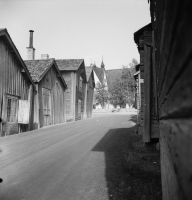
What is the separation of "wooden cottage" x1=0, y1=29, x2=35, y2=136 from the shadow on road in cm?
630

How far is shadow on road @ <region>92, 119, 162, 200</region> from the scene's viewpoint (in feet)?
10.3

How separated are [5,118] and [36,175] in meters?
7.06

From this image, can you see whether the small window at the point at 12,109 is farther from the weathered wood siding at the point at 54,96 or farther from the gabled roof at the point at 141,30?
the gabled roof at the point at 141,30

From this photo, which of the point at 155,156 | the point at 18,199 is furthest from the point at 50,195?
the point at 155,156

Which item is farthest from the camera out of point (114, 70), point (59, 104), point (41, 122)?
point (114, 70)

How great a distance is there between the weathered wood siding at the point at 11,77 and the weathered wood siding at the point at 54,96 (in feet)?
7.22

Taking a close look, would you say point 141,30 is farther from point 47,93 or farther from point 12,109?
point 47,93

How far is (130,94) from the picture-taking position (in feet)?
137

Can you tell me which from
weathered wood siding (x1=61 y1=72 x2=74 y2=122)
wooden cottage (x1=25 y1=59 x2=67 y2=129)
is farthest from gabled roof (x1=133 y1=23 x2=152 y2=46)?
weathered wood siding (x1=61 y1=72 x2=74 y2=122)

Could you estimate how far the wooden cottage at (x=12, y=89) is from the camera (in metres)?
9.96

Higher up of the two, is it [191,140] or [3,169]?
[191,140]

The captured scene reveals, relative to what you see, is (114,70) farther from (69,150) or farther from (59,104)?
(69,150)

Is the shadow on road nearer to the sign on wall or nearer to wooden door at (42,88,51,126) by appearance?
the sign on wall

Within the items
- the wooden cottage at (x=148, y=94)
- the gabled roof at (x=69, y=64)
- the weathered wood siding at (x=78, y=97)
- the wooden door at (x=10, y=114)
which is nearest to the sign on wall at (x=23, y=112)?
the wooden door at (x=10, y=114)
